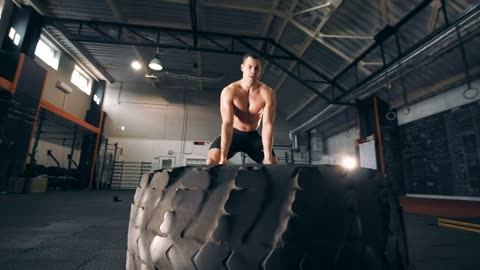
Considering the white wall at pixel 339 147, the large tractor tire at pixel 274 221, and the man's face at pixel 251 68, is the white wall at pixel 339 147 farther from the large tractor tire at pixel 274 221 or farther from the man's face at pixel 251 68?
the large tractor tire at pixel 274 221

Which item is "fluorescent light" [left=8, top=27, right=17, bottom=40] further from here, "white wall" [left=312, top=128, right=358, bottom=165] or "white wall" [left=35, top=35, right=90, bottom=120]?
"white wall" [left=312, top=128, right=358, bottom=165]

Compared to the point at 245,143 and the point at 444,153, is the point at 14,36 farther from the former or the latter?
the point at 444,153

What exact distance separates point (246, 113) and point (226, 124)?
0.28 m

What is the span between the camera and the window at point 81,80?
911 cm

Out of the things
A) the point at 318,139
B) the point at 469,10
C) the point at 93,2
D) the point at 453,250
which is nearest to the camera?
the point at 453,250

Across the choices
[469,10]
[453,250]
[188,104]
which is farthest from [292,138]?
[453,250]

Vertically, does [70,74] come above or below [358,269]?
above

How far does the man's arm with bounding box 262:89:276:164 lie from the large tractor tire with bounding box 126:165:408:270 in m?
0.74

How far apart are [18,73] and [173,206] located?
288 inches

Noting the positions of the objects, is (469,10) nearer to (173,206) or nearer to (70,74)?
(173,206)

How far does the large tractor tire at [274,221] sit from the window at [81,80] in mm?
10770

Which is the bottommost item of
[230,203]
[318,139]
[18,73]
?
[230,203]

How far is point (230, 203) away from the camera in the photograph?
39 cm

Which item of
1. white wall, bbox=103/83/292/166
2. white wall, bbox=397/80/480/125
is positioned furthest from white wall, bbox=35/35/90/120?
white wall, bbox=397/80/480/125
